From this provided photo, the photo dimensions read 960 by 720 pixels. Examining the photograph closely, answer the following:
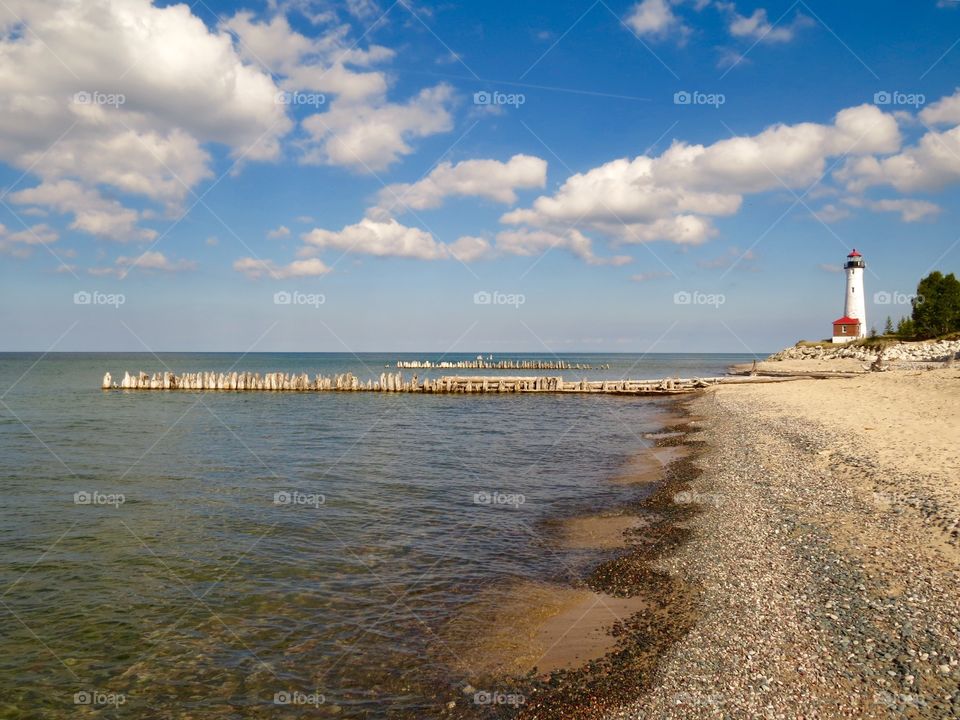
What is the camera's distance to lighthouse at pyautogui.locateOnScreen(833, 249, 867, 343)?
299ft

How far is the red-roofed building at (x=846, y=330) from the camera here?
90.9 metres

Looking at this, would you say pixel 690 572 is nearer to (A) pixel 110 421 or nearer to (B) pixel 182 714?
(B) pixel 182 714

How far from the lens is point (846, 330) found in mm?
91938

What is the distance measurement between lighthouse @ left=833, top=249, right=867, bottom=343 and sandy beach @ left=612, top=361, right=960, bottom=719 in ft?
269

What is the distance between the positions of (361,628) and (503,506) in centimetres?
791

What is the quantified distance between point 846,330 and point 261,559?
10164 cm

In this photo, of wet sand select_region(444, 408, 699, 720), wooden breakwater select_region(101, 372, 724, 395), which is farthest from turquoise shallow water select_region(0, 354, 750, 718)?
wooden breakwater select_region(101, 372, 724, 395)

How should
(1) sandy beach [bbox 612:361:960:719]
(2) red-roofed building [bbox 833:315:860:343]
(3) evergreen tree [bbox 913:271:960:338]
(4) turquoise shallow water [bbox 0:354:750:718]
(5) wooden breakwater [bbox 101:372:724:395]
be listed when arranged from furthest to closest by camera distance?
(2) red-roofed building [bbox 833:315:860:343] < (3) evergreen tree [bbox 913:271:960:338] < (5) wooden breakwater [bbox 101:372:724:395] < (4) turquoise shallow water [bbox 0:354:750:718] < (1) sandy beach [bbox 612:361:960:719]

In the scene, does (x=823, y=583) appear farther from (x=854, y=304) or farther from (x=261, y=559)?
(x=854, y=304)

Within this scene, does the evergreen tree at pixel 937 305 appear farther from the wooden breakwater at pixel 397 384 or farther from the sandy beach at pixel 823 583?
the sandy beach at pixel 823 583

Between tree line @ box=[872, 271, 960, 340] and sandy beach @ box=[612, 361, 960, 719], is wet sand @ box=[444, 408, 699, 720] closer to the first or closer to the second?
sandy beach @ box=[612, 361, 960, 719]

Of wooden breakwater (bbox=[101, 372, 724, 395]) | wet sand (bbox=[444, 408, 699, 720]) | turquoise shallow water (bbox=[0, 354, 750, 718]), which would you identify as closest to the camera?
wet sand (bbox=[444, 408, 699, 720])

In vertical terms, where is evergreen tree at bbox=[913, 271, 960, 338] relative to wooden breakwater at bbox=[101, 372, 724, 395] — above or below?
above

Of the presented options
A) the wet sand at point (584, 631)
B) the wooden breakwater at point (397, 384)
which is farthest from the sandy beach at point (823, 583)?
the wooden breakwater at point (397, 384)
